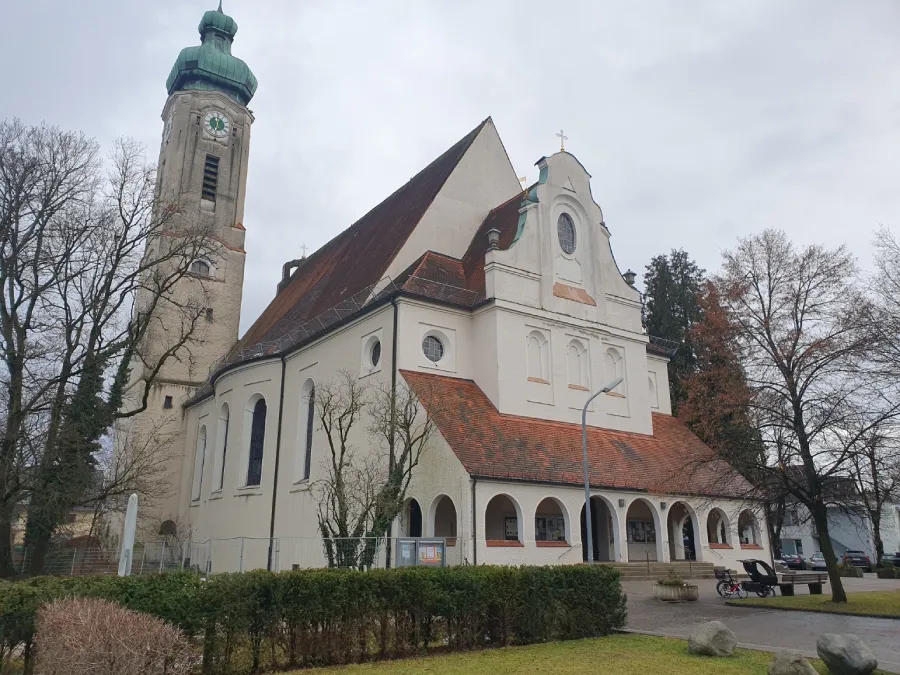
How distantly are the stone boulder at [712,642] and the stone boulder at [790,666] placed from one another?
5.49ft

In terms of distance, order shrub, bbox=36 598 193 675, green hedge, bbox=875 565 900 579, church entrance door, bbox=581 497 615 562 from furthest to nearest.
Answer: green hedge, bbox=875 565 900 579, church entrance door, bbox=581 497 615 562, shrub, bbox=36 598 193 675

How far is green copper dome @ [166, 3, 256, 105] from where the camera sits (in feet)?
147

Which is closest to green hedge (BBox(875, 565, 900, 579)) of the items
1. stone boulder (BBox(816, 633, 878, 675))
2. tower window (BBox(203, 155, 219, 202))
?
stone boulder (BBox(816, 633, 878, 675))

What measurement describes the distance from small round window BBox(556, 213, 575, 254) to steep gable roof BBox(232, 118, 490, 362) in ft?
17.4

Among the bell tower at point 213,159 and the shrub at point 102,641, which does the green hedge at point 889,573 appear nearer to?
the shrub at point 102,641

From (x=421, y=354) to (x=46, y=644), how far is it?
17.1 metres

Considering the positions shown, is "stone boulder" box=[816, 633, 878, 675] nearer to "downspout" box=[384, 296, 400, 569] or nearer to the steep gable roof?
"downspout" box=[384, 296, 400, 569]

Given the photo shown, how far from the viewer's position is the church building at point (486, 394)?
866 inches

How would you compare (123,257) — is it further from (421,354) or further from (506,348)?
(506,348)

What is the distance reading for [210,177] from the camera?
44406 mm

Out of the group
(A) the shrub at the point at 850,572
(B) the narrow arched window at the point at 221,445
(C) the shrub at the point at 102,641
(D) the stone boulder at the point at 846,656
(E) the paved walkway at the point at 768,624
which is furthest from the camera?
(B) the narrow arched window at the point at 221,445

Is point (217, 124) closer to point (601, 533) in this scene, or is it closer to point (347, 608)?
point (601, 533)

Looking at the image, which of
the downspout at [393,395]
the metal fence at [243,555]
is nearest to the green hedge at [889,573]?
the metal fence at [243,555]

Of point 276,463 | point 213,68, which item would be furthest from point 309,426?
point 213,68
